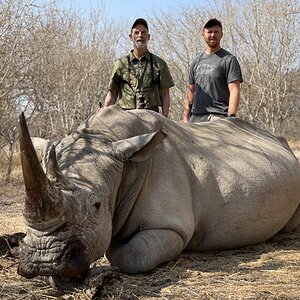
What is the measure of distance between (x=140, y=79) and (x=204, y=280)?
3.37 m

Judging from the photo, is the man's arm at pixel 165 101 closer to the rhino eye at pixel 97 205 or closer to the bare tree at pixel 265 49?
the rhino eye at pixel 97 205

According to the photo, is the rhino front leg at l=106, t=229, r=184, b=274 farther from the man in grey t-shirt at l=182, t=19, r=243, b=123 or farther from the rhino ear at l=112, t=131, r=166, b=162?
the man in grey t-shirt at l=182, t=19, r=243, b=123

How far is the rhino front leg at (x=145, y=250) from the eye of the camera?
4.20 m

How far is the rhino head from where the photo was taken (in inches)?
131

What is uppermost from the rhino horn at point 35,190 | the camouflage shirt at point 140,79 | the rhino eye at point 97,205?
the camouflage shirt at point 140,79

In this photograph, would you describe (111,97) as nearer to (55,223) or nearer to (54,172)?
(54,172)

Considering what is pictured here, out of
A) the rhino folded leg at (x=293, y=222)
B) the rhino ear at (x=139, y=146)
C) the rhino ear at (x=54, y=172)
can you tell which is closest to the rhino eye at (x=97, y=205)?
the rhino ear at (x=54, y=172)

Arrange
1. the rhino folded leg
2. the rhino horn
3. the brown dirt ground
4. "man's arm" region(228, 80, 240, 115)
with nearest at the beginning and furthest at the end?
the rhino horn → the brown dirt ground → the rhino folded leg → "man's arm" region(228, 80, 240, 115)

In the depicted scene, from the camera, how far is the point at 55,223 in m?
3.48

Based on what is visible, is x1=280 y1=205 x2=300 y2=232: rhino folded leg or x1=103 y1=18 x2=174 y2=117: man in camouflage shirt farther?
x1=103 y1=18 x2=174 y2=117: man in camouflage shirt

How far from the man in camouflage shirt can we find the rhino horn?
3431mm

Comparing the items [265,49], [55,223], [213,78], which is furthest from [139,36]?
[265,49]

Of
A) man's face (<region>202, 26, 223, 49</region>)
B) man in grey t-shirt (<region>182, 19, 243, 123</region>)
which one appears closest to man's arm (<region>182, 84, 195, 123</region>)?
man in grey t-shirt (<region>182, 19, 243, 123</region>)

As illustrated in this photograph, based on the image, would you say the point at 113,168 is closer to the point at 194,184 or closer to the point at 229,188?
the point at 194,184
